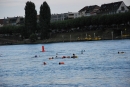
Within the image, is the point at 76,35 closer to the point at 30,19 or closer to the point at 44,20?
the point at 44,20

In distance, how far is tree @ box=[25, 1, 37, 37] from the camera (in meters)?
191

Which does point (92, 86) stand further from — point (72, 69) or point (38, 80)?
point (72, 69)

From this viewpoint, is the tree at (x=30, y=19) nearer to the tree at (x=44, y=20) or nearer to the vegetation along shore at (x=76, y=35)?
the vegetation along shore at (x=76, y=35)

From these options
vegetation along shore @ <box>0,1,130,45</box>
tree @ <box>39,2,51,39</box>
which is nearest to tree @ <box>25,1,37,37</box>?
vegetation along shore @ <box>0,1,130,45</box>

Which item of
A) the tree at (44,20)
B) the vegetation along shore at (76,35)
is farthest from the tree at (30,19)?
the tree at (44,20)

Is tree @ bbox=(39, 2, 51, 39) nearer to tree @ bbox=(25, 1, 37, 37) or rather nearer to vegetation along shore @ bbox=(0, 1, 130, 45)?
vegetation along shore @ bbox=(0, 1, 130, 45)

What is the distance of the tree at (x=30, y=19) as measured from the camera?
191 m

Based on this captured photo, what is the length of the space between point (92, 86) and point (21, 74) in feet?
56.3

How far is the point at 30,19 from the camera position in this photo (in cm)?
19050

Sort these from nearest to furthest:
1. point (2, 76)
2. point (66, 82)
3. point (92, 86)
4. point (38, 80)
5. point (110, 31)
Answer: point (92, 86) → point (66, 82) → point (38, 80) → point (2, 76) → point (110, 31)

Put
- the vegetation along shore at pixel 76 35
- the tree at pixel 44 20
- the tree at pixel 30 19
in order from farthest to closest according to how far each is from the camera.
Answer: the tree at pixel 30 19
the tree at pixel 44 20
the vegetation along shore at pixel 76 35

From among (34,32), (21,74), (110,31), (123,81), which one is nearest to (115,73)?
(123,81)

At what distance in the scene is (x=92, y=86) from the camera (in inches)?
1796

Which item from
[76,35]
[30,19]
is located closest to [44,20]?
[30,19]
